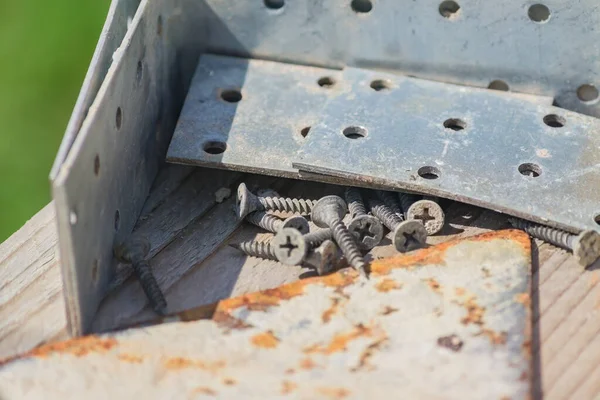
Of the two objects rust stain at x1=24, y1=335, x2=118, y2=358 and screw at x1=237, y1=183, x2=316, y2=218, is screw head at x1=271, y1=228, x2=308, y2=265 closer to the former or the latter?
screw at x1=237, y1=183, x2=316, y2=218

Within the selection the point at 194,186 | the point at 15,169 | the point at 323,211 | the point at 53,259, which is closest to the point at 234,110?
the point at 194,186

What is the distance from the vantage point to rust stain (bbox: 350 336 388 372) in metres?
1.81

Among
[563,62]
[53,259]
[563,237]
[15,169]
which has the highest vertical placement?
[563,62]

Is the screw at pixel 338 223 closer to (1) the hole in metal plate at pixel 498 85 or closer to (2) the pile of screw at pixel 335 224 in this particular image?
(2) the pile of screw at pixel 335 224

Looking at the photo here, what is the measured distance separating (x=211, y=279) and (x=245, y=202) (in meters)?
0.21

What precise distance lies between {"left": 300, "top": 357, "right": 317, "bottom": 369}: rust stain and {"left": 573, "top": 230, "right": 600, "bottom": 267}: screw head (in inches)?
A: 24.1

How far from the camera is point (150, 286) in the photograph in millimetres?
2020

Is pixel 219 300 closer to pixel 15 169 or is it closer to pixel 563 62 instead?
pixel 563 62

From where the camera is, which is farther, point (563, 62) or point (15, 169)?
point (15, 169)

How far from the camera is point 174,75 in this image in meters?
2.61

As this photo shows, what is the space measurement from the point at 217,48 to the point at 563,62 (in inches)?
33.8

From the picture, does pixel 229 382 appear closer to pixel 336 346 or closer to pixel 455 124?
pixel 336 346

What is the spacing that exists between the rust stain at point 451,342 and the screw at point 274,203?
1.76ft

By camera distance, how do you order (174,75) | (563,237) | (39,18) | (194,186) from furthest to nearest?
(39,18)
(174,75)
(194,186)
(563,237)
